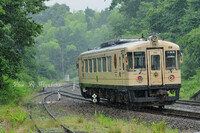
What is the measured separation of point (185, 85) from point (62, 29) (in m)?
90.2

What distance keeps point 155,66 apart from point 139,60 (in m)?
0.79

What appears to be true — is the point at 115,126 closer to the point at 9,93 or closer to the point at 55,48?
the point at 9,93

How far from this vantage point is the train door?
59.1 ft

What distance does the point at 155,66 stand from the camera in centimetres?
1812

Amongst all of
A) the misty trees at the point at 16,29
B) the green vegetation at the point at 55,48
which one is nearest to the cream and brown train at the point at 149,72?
the green vegetation at the point at 55,48

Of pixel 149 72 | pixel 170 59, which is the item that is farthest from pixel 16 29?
pixel 170 59

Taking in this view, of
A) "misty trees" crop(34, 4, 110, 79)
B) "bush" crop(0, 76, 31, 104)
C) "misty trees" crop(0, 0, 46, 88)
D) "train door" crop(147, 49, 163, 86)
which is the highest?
"misty trees" crop(34, 4, 110, 79)

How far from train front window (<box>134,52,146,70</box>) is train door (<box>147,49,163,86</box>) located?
0.28 meters

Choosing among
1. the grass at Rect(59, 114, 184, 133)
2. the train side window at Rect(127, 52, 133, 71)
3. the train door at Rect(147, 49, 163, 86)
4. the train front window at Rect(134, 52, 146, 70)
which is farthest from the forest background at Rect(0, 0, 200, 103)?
the grass at Rect(59, 114, 184, 133)

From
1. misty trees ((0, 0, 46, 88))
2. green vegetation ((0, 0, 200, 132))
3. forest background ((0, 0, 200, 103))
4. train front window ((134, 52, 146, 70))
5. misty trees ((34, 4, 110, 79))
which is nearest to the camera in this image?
green vegetation ((0, 0, 200, 132))

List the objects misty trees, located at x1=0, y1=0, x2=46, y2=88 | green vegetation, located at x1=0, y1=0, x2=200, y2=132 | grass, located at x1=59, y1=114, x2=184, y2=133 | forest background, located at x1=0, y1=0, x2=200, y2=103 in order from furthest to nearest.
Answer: forest background, located at x1=0, y1=0, x2=200, y2=103 → misty trees, located at x1=0, y1=0, x2=46, y2=88 → green vegetation, located at x1=0, y1=0, x2=200, y2=132 → grass, located at x1=59, y1=114, x2=184, y2=133

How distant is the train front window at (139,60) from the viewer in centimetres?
1808

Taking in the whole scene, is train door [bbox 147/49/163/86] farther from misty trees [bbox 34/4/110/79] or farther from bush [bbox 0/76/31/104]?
misty trees [bbox 34/4/110/79]

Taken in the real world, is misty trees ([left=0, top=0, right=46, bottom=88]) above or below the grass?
above
